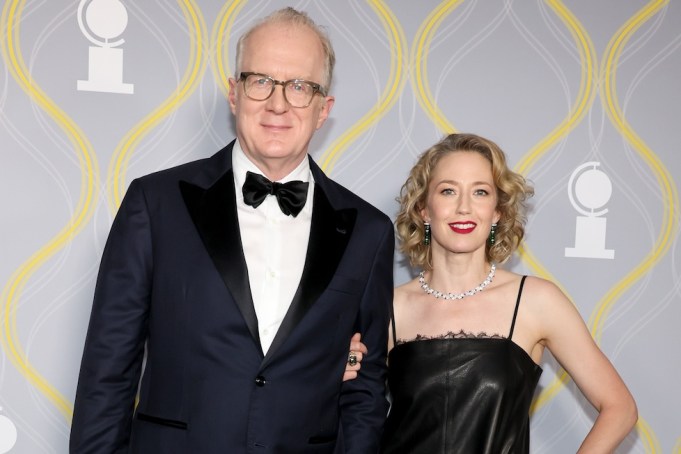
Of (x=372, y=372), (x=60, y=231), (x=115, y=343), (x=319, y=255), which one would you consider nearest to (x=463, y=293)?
(x=372, y=372)

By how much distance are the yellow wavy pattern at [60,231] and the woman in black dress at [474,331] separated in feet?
3.39

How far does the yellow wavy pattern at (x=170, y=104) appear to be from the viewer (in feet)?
8.17

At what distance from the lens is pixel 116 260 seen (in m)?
1.86

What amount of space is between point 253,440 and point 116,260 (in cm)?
55

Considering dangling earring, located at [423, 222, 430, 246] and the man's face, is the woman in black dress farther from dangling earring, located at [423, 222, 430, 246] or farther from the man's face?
the man's face

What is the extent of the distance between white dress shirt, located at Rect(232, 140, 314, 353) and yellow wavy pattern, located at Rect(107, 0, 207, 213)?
21.0 inches

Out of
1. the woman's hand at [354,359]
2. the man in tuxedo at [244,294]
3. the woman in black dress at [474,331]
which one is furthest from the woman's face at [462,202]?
the woman's hand at [354,359]

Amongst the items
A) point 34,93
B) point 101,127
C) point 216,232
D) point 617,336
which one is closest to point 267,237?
point 216,232

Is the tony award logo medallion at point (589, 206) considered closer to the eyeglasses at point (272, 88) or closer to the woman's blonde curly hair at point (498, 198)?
the woman's blonde curly hair at point (498, 198)

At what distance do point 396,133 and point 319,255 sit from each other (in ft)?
2.70

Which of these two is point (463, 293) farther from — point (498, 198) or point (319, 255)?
point (319, 255)

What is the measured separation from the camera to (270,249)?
1983mm

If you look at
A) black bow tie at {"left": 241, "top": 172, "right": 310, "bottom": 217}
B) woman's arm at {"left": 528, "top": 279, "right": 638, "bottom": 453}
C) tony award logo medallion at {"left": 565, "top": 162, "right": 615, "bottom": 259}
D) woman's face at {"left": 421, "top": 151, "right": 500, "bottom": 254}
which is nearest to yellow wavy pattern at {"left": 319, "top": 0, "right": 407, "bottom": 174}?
woman's face at {"left": 421, "top": 151, "right": 500, "bottom": 254}

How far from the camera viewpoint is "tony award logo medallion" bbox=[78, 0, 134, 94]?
246 centimetres
